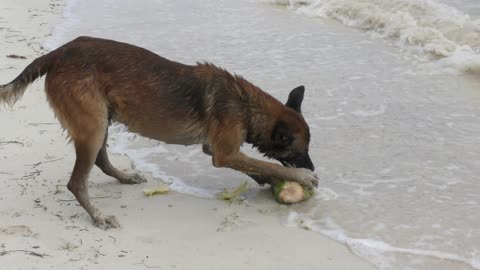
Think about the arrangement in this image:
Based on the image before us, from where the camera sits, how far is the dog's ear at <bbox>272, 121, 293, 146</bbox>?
509 centimetres

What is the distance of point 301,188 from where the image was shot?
519 centimetres

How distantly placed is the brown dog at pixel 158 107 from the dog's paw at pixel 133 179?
2.23 feet

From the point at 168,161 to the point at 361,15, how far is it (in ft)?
24.7

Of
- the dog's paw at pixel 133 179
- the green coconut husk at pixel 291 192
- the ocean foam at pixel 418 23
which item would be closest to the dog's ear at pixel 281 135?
the green coconut husk at pixel 291 192

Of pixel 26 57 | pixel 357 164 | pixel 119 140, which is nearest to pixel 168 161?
pixel 119 140

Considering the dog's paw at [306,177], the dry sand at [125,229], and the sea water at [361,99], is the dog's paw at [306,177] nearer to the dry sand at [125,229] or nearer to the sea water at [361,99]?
the sea water at [361,99]

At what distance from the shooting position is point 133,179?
5.70 meters

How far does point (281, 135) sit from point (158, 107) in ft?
3.38

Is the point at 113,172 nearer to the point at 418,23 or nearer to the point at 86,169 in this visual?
the point at 86,169

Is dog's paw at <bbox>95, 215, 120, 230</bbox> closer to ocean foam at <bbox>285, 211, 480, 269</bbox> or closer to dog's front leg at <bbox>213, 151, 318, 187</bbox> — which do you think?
dog's front leg at <bbox>213, 151, 318, 187</bbox>

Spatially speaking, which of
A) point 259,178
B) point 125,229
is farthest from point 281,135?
point 125,229

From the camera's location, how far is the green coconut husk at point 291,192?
204 inches

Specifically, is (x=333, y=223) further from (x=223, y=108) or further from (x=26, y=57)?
(x=26, y=57)

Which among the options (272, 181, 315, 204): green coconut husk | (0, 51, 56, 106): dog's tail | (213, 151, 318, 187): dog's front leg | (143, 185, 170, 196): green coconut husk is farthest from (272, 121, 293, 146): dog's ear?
(0, 51, 56, 106): dog's tail
